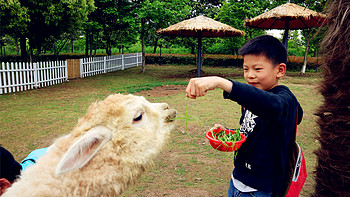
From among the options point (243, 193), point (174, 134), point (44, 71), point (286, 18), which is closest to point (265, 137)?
point (243, 193)

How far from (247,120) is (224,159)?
2.69 m

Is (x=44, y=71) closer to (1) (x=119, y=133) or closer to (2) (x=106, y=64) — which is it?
(2) (x=106, y=64)

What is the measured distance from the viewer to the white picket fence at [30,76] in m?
10.9

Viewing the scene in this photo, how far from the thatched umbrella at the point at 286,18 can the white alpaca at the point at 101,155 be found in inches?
523

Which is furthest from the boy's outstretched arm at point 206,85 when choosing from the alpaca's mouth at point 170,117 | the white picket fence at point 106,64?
the white picket fence at point 106,64

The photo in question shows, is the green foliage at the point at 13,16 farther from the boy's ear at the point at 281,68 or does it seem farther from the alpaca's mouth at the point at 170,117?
the boy's ear at the point at 281,68

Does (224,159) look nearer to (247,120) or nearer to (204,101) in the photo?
(247,120)

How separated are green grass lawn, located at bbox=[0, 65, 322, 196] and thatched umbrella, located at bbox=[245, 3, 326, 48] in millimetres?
4916

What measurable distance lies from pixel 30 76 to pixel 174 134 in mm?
10371

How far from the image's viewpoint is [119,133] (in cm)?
177

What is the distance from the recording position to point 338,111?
167 cm

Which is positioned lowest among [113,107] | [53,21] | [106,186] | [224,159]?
[224,159]

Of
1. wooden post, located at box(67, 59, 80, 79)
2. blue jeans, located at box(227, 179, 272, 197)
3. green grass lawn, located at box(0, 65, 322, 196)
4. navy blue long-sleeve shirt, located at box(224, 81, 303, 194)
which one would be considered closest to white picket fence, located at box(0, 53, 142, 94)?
wooden post, located at box(67, 59, 80, 79)

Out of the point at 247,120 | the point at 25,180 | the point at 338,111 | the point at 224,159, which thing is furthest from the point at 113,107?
the point at 224,159
